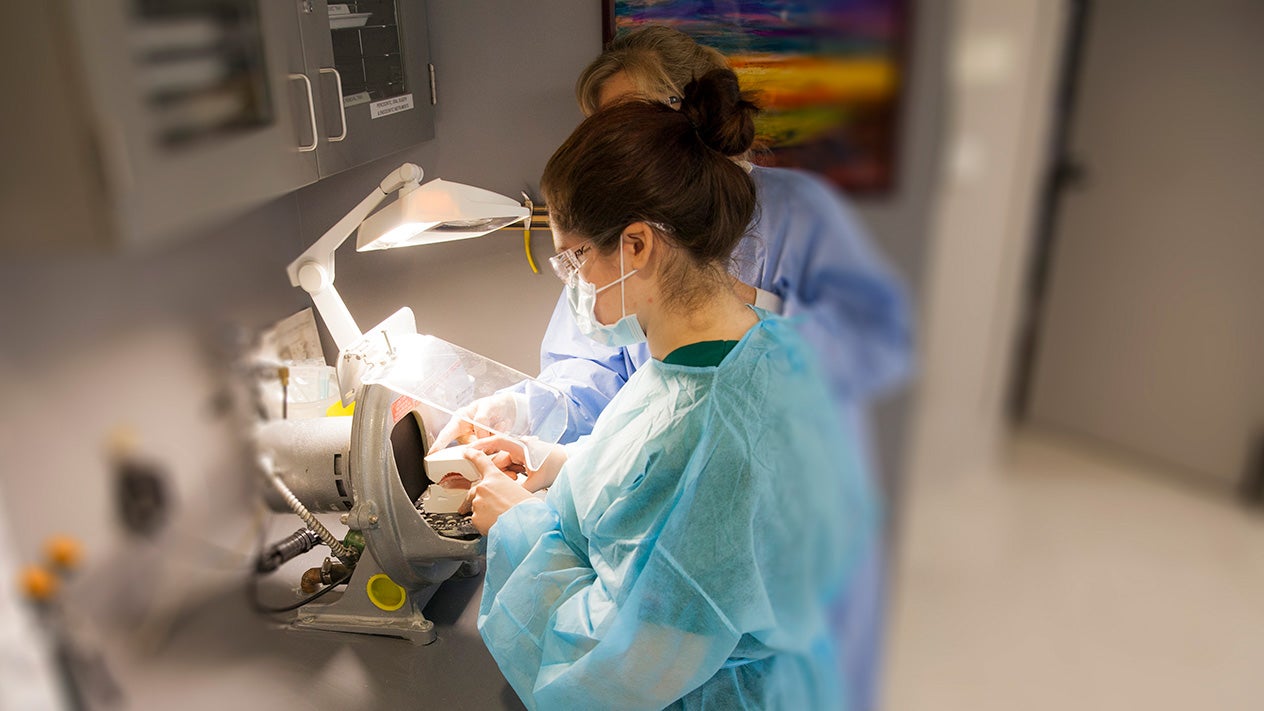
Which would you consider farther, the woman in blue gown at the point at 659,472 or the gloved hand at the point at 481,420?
the gloved hand at the point at 481,420

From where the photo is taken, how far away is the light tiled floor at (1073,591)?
1.16ft

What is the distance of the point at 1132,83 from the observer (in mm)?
307

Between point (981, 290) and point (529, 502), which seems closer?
point (981, 290)

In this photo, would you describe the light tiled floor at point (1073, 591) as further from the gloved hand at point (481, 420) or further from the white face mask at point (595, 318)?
the gloved hand at point (481, 420)

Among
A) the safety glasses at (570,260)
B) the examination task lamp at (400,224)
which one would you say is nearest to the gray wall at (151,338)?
the examination task lamp at (400,224)

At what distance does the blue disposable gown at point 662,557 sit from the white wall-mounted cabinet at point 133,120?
0.47 metres

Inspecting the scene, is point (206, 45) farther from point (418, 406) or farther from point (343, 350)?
point (418, 406)

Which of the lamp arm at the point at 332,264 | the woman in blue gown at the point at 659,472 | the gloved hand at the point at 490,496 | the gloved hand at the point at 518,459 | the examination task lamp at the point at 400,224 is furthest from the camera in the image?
the gloved hand at the point at 518,459

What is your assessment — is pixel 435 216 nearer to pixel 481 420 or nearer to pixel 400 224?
pixel 400 224

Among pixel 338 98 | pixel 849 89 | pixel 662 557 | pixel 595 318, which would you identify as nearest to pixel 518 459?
pixel 595 318

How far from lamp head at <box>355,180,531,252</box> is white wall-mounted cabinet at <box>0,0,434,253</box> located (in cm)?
49

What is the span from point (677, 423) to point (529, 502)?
26 cm

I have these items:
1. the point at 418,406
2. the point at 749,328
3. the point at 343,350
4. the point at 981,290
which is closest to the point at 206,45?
the point at 981,290

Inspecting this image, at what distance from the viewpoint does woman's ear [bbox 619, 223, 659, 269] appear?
0.97 metres
